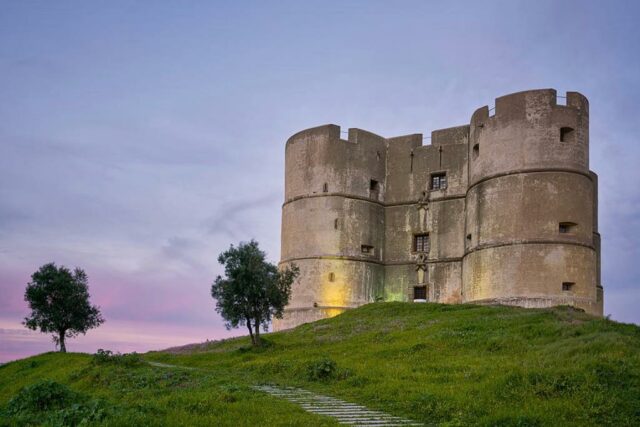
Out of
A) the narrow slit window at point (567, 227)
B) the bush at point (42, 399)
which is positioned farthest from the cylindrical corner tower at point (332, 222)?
the bush at point (42, 399)

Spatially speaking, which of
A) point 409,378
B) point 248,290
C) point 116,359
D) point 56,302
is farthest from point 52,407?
point 56,302

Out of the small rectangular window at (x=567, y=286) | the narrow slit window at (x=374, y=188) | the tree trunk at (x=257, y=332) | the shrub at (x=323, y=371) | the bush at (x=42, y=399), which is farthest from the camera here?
the narrow slit window at (x=374, y=188)

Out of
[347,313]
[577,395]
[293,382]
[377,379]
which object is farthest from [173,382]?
[347,313]

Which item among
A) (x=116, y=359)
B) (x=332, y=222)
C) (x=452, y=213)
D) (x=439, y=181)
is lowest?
(x=116, y=359)

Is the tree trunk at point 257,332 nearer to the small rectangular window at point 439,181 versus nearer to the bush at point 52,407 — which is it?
the bush at point 52,407

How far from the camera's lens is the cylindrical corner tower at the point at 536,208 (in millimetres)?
38969

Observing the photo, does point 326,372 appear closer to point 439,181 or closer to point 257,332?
point 257,332

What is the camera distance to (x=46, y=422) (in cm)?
1265

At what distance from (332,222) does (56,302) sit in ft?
64.5

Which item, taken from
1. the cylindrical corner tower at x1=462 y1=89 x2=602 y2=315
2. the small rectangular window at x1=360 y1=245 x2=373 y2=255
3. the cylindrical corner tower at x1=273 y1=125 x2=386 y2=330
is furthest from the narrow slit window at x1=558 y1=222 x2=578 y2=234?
the small rectangular window at x1=360 y1=245 x2=373 y2=255

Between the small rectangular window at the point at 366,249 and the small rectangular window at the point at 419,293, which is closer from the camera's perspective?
the small rectangular window at the point at 419,293

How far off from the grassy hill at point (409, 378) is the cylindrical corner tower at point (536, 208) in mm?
5122

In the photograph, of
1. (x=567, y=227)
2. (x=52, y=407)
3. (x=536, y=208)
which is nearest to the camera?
(x=52, y=407)

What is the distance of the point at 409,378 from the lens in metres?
19.8
